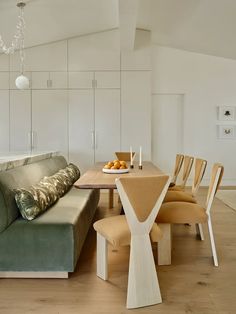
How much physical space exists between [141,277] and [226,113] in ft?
A: 18.2

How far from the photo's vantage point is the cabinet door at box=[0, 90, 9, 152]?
6.31 metres

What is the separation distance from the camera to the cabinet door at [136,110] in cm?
627

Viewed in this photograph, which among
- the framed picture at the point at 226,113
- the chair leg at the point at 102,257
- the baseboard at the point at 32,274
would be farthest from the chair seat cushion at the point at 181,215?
the framed picture at the point at 226,113

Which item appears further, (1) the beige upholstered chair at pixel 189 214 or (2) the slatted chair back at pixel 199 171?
(2) the slatted chair back at pixel 199 171

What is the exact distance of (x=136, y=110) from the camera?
20.7ft

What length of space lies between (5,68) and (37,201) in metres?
4.46

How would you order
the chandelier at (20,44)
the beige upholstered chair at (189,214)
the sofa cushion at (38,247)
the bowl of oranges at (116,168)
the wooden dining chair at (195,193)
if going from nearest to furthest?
the sofa cushion at (38,247)
the beige upholstered chair at (189,214)
the bowl of oranges at (116,168)
the wooden dining chair at (195,193)
the chandelier at (20,44)

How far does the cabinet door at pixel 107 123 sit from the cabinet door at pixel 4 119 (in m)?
1.70

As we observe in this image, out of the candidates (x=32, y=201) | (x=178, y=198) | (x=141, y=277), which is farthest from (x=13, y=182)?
(x=178, y=198)

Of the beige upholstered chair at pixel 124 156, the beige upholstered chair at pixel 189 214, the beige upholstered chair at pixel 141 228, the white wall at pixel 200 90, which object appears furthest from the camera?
the white wall at pixel 200 90

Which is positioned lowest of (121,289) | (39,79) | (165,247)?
(121,289)

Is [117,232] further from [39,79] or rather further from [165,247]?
[39,79]

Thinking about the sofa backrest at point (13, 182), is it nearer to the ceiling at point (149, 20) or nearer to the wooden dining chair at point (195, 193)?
the wooden dining chair at point (195, 193)

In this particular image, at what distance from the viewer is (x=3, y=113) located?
6.32 meters
